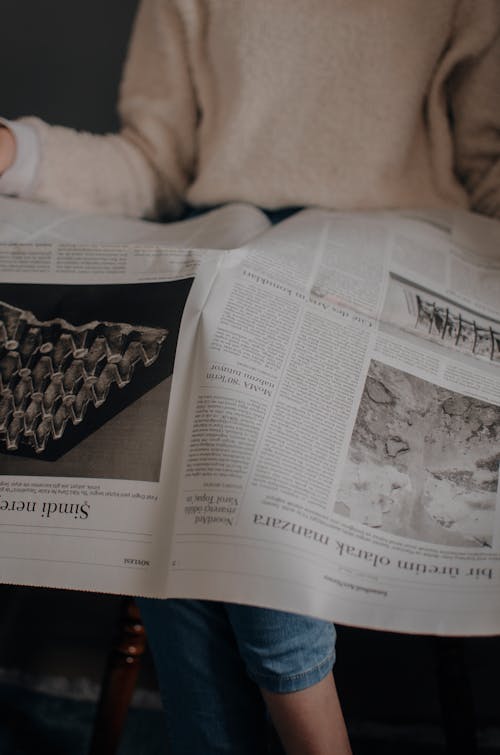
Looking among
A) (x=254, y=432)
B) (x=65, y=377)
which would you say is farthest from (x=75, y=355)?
(x=254, y=432)

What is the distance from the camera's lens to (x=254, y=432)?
36 cm

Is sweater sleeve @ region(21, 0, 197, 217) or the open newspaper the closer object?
the open newspaper

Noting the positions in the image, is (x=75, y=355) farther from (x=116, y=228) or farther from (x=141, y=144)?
(x=141, y=144)

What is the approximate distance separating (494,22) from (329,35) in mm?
144

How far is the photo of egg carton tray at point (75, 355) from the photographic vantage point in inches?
15.3

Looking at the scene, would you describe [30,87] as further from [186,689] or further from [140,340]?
[186,689]

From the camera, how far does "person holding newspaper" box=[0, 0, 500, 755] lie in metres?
0.56

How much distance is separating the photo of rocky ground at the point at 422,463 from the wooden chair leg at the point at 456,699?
0.26 metres

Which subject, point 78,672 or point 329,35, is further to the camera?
point 78,672

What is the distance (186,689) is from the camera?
0.41 meters

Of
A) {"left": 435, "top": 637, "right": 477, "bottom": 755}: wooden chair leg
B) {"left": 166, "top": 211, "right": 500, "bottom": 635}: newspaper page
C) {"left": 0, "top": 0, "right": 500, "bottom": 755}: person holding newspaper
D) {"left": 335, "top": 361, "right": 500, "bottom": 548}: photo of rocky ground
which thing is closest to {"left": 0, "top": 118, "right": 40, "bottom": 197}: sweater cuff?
{"left": 0, "top": 0, "right": 500, "bottom": 755}: person holding newspaper

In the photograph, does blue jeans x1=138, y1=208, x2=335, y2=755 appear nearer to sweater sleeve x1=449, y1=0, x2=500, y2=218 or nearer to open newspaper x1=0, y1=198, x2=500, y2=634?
open newspaper x1=0, y1=198, x2=500, y2=634

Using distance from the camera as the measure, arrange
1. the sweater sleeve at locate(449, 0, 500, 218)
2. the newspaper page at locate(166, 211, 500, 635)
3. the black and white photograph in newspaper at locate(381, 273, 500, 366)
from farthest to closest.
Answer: the sweater sleeve at locate(449, 0, 500, 218), the black and white photograph in newspaper at locate(381, 273, 500, 366), the newspaper page at locate(166, 211, 500, 635)

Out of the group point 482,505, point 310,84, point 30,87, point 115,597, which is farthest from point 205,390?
point 30,87
